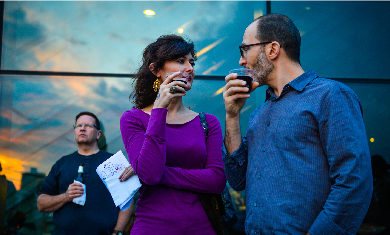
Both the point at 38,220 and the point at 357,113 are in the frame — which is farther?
the point at 38,220

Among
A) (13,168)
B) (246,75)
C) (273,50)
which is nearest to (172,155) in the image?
(246,75)

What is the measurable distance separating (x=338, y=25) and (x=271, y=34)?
3.85 m

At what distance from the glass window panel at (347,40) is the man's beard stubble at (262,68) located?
3.52 metres

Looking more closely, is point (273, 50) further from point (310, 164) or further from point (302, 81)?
point (310, 164)

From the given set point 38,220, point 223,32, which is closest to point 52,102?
point 38,220

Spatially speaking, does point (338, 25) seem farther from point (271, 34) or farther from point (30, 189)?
point (30, 189)

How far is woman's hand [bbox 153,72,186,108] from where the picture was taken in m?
2.08

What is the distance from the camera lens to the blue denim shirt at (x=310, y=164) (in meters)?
1.36

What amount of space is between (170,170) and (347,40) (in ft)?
13.4

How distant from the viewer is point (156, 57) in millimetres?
2455

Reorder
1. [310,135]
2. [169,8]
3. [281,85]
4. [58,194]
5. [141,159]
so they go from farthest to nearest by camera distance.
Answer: [169,8] < [58,194] < [141,159] < [281,85] < [310,135]

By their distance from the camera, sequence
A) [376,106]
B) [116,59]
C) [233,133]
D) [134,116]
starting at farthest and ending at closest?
1. [116,59]
2. [376,106]
3. [134,116]
4. [233,133]

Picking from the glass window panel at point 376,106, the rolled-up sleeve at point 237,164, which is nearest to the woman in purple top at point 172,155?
the rolled-up sleeve at point 237,164

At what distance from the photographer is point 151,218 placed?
2029 millimetres
